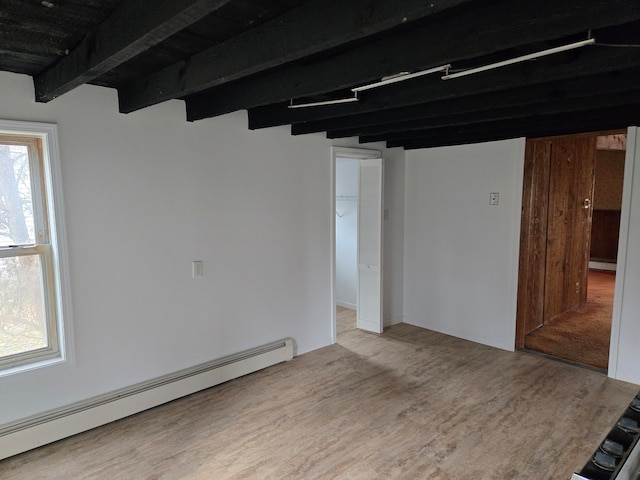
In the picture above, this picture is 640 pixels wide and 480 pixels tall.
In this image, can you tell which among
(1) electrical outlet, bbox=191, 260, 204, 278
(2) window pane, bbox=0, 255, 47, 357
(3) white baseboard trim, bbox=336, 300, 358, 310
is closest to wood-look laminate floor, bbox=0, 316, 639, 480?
(2) window pane, bbox=0, 255, 47, 357

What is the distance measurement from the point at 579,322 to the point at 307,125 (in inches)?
164

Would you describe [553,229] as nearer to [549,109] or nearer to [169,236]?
[549,109]

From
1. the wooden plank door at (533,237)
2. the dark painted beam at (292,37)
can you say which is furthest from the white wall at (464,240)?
the dark painted beam at (292,37)

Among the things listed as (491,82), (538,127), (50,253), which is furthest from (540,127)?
(50,253)

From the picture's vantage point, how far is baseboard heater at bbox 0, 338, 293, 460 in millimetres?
2482

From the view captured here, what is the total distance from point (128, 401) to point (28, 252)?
122 cm

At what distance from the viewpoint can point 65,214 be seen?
2.59 metres

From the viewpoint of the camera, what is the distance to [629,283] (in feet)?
11.1

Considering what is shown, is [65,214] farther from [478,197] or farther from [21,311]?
[478,197]

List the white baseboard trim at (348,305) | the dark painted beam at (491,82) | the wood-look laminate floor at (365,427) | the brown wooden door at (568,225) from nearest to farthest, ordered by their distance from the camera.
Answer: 1. the dark painted beam at (491,82)
2. the wood-look laminate floor at (365,427)
3. the brown wooden door at (568,225)
4. the white baseboard trim at (348,305)

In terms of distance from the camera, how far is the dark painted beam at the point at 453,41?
131 cm

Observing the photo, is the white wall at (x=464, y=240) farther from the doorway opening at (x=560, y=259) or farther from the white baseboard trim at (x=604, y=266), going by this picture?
the white baseboard trim at (x=604, y=266)

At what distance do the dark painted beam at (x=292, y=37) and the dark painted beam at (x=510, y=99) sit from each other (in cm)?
129

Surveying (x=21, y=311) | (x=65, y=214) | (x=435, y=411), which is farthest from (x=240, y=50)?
(x=435, y=411)
